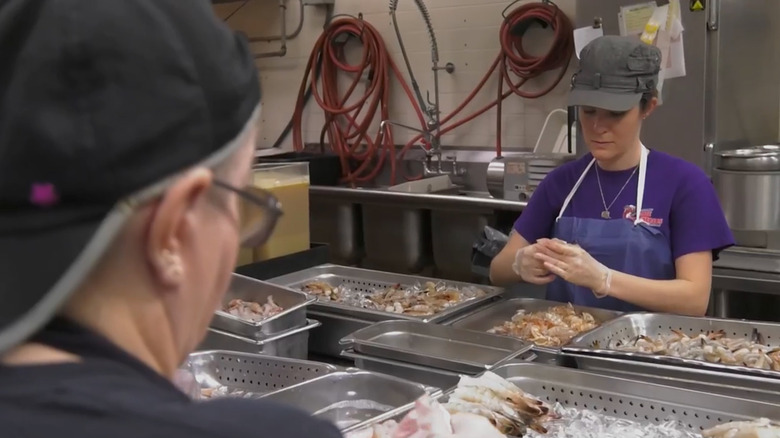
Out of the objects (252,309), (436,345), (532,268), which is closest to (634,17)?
(532,268)

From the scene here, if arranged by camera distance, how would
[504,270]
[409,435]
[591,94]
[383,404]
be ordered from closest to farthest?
[409,435], [383,404], [591,94], [504,270]

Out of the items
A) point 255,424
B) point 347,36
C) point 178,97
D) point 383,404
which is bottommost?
point 383,404

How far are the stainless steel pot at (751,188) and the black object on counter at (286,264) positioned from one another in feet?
5.55

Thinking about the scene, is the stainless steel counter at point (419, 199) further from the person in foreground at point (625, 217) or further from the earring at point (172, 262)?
the earring at point (172, 262)

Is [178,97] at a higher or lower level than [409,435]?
higher

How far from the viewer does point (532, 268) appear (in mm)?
2428

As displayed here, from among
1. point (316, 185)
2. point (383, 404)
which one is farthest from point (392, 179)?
point (383, 404)

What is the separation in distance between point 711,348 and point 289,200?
5.37 feet

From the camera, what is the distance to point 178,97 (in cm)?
66

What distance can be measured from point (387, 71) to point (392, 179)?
2.34ft

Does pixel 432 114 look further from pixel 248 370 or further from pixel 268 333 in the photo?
pixel 248 370

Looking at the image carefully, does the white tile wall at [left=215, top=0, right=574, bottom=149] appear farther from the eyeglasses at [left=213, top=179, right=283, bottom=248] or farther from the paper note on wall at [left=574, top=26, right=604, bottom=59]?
the eyeglasses at [left=213, top=179, right=283, bottom=248]

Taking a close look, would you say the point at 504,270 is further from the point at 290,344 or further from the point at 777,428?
the point at 777,428

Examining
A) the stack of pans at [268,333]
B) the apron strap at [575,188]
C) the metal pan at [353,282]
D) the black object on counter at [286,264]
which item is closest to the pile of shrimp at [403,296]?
the metal pan at [353,282]
